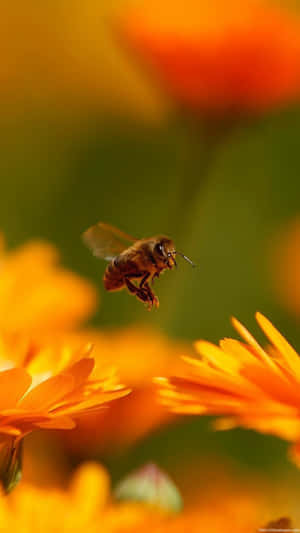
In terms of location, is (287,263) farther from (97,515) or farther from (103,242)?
(97,515)

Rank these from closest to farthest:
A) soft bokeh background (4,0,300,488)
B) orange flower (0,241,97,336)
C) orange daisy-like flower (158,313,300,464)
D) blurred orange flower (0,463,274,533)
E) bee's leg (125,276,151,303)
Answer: orange daisy-like flower (158,313,300,464) → blurred orange flower (0,463,274,533) → bee's leg (125,276,151,303) → orange flower (0,241,97,336) → soft bokeh background (4,0,300,488)

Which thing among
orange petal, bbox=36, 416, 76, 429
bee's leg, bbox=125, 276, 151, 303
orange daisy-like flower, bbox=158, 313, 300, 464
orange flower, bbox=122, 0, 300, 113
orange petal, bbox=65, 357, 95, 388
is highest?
orange flower, bbox=122, 0, 300, 113

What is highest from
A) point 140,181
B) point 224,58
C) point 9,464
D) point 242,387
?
point 224,58

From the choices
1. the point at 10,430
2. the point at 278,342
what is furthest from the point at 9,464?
the point at 278,342

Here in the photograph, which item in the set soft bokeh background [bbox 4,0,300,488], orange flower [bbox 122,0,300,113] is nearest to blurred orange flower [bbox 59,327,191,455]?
soft bokeh background [bbox 4,0,300,488]

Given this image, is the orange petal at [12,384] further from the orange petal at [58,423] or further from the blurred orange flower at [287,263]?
the blurred orange flower at [287,263]

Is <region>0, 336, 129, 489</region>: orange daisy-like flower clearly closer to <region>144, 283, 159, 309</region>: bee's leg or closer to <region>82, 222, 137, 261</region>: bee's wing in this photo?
<region>144, 283, 159, 309</region>: bee's leg
